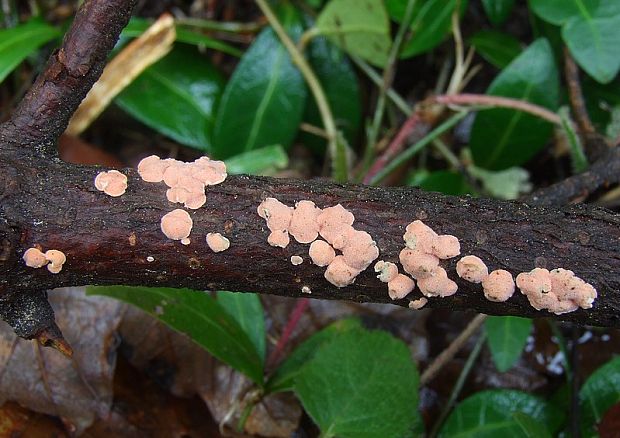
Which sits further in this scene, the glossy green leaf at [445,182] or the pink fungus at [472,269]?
the glossy green leaf at [445,182]

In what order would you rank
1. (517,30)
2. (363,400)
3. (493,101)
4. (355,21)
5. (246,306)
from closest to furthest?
(363,400), (246,306), (493,101), (355,21), (517,30)

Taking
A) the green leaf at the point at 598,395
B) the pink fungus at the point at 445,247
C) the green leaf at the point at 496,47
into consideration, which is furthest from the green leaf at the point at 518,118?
the pink fungus at the point at 445,247

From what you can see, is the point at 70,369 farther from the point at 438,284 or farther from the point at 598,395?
the point at 598,395

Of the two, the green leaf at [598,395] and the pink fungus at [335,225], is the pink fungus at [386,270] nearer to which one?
the pink fungus at [335,225]

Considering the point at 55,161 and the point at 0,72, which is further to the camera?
the point at 0,72

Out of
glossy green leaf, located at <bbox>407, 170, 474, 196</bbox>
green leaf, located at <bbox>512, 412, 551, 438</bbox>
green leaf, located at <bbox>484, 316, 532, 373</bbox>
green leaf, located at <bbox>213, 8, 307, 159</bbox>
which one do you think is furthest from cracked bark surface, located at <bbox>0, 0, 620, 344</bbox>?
green leaf, located at <bbox>213, 8, 307, 159</bbox>

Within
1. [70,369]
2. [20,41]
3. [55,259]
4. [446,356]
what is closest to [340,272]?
[55,259]

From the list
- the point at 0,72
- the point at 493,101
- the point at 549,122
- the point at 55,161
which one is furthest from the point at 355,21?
the point at 55,161

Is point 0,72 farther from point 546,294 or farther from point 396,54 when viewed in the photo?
point 546,294
